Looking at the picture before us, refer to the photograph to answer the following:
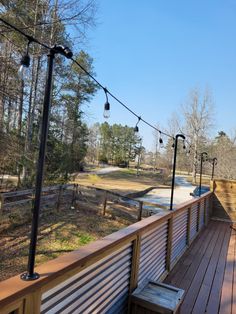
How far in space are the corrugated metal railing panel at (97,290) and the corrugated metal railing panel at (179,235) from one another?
1.40 m

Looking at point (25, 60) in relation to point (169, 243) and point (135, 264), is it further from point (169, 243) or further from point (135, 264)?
point (169, 243)

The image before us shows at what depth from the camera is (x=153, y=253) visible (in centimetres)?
250

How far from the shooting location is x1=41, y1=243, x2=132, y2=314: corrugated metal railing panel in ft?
4.00

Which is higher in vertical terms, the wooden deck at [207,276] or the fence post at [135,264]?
the fence post at [135,264]

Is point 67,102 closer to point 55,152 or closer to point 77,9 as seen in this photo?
point 55,152

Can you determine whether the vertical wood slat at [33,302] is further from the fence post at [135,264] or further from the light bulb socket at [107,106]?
the light bulb socket at [107,106]

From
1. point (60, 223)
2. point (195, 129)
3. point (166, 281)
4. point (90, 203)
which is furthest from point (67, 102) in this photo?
point (195, 129)

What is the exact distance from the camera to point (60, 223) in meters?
7.16

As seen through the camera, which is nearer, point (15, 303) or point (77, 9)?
point (15, 303)

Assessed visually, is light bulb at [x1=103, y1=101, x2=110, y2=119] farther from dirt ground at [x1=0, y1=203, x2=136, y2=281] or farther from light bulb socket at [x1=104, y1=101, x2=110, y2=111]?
dirt ground at [x1=0, y1=203, x2=136, y2=281]

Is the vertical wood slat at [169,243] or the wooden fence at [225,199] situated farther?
the wooden fence at [225,199]

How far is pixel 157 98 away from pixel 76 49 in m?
5.99

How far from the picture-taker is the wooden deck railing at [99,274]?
102cm

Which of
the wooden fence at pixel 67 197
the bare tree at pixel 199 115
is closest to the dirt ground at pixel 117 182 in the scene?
the bare tree at pixel 199 115
